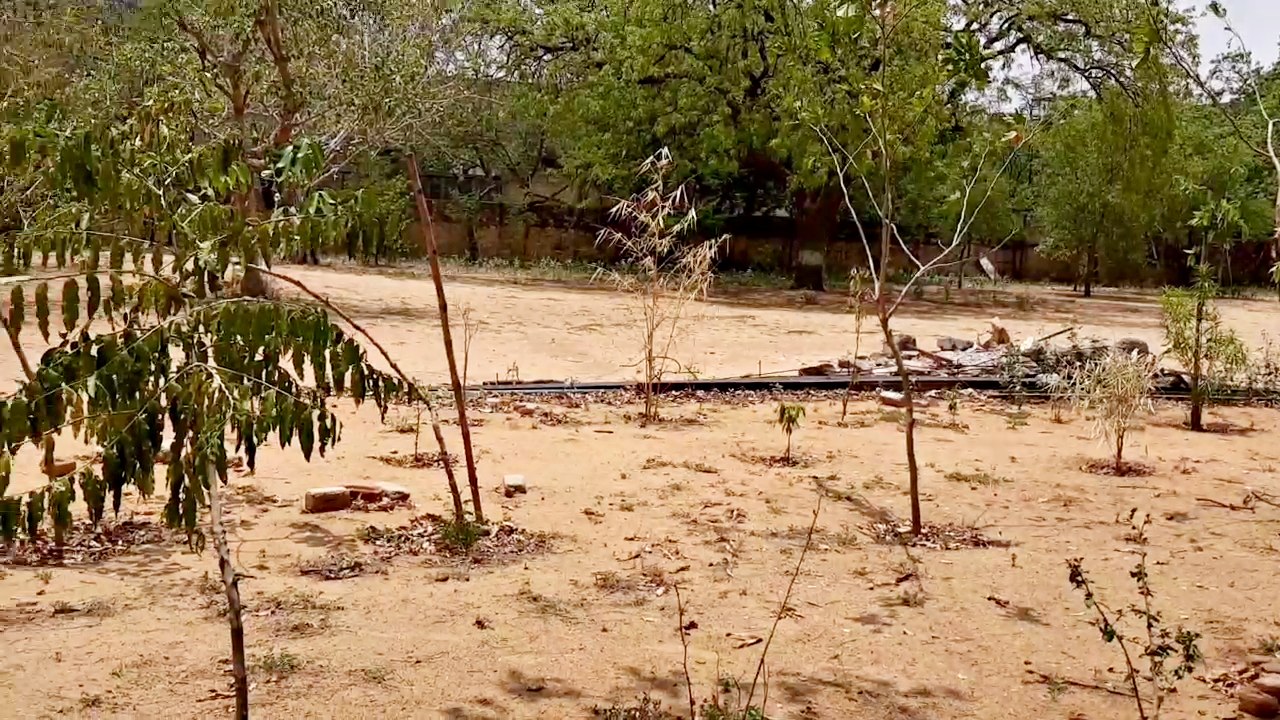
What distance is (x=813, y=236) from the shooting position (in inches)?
836

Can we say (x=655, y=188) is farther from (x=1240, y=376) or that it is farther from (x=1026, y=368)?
(x=1240, y=376)

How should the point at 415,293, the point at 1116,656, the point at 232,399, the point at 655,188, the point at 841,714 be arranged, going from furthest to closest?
1. the point at 415,293
2. the point at 655,188
3. the point at 1116,656
4. the point at 841,714
5. the point at 232,399

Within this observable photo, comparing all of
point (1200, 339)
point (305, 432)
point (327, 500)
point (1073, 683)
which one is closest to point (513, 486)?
point (327, 500)

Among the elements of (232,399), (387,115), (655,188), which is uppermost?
(387,115)

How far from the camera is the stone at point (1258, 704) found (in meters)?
3.38

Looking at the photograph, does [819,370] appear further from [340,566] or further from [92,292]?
[92,292]

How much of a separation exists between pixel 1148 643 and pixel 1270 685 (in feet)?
2.17

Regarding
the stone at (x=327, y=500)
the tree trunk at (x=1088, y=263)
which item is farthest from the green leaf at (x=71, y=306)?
the tree trunk at (x=1088, y=263)

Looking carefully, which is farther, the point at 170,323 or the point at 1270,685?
the point at 1270,685

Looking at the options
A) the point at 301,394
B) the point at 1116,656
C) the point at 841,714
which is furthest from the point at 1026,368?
the point at 301,394

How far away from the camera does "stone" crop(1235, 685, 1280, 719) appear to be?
3.38 meters

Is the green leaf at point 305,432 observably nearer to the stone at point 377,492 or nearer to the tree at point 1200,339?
the stone at point 377,492

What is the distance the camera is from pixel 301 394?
2.51 meters

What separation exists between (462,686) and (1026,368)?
776 centimetres
